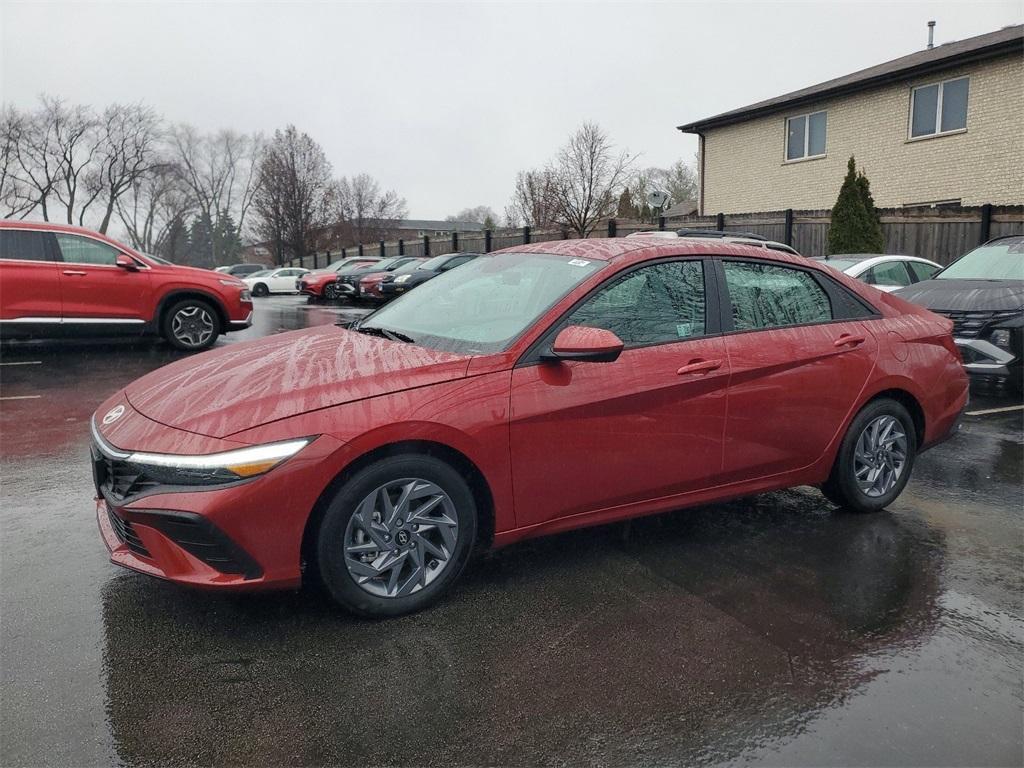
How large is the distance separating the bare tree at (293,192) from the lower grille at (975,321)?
51.9 m

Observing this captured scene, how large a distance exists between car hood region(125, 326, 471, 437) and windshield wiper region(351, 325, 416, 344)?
64 mm

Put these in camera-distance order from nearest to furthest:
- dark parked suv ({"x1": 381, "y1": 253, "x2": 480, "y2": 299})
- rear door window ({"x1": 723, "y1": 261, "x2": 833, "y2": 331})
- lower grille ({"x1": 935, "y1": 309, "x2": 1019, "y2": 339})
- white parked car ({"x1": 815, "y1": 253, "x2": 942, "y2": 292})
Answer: rear door window ({"x1": 723, "y1": 261, "x2": 833, "y2": 331}) < lower grille ({"x1": 935, "y1": 309, "x2": 1019, "y2": 339}) < white parked car ({"x1": 815, "y1": 253, "x2": 942, "y2": 292}) < dark parked suv ({"x1": 381, "y1": 253, "x2": 480, "y2": 299})

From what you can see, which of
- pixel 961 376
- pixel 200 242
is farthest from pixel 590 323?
pixel 200 242

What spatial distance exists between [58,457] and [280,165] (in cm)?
5305

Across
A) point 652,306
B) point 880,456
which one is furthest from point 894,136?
point 652,306

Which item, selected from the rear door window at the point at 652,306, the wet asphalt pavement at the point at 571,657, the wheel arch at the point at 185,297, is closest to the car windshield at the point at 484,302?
the rear door window at the point at 652,306

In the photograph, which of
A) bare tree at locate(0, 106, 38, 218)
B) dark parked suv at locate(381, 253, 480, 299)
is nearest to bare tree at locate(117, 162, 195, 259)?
bare tree at locate(0, 106, 38, 218)

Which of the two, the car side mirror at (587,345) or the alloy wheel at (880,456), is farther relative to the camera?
the alloy wheel at (880,456)

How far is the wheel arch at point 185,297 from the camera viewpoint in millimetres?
10859

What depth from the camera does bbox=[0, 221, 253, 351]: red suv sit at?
32.8ft

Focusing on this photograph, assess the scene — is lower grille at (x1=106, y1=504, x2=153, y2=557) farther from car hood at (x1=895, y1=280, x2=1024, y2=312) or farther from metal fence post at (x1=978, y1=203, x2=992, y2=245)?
metal fence post at (x1=978, y1=203, x2=992, y2=245)

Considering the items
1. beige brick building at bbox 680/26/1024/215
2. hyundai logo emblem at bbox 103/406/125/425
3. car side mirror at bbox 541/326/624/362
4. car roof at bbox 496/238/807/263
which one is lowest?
hyundai logo emblem at bbox 103/406/125/425

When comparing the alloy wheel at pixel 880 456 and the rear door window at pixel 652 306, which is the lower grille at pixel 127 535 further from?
the alloy wheel at pixel 880 456

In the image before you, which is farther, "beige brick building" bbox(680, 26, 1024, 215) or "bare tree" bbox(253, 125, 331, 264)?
"bare tree" bbox(253, 125, 331, 264)
